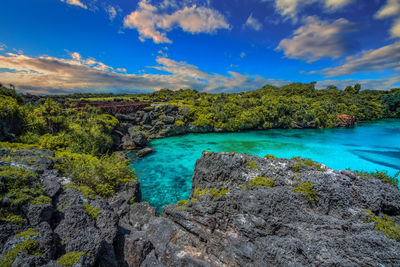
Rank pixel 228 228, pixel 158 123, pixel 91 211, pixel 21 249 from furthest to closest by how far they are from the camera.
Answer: pixel 158 123 < pixel 228 228 < pixel 91 211 < pixel 21 249

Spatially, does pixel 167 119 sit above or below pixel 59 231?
above

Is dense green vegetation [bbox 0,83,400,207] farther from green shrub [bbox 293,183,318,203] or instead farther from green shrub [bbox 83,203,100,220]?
green shrub [bbox 293,183,318,203]

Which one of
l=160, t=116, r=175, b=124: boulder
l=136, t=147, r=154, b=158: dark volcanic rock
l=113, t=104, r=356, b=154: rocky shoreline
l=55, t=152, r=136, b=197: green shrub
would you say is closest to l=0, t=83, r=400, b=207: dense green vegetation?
A: l=55, t=152, r=136, b=197: green shrub

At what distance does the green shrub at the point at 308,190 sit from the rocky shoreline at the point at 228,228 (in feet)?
0.14

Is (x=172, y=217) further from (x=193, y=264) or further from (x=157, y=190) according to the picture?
(x=157, y=190)

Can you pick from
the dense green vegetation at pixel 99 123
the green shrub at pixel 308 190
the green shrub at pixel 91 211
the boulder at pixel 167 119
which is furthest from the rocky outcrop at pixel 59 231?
the boulder at pixel 167 119

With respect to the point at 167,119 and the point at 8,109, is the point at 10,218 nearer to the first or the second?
the point at 8,109

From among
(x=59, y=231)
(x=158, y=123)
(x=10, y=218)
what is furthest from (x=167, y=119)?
(x=10, y=218)

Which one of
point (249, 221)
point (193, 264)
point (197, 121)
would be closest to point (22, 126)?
point (193, 264)

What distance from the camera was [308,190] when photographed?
747 centimetres

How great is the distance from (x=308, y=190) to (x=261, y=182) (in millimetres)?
2219

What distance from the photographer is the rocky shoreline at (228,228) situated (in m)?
4.23

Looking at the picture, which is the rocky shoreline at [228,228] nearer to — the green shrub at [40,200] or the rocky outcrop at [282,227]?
the rocky outcrop at [282,227]

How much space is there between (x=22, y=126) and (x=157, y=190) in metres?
15.1
